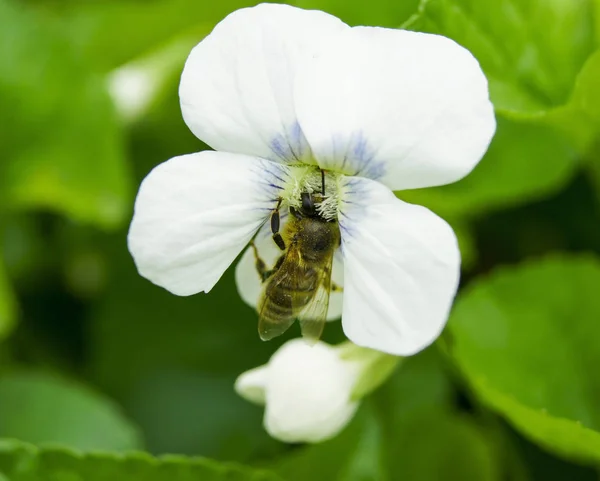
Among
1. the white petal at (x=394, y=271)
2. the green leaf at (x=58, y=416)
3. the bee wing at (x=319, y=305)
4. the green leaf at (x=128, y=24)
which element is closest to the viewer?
the white petal at (x=394, y=271)

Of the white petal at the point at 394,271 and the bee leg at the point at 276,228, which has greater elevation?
the white petal at the point at 394,271

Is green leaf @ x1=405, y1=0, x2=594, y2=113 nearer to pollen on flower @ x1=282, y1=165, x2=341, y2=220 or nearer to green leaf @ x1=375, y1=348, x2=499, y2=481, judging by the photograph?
pollen on flower @ x1=282, y1=165, x2=341, y2=220

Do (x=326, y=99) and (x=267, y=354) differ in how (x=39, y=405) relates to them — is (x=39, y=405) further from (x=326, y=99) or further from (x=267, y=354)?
(x=326, y=99)

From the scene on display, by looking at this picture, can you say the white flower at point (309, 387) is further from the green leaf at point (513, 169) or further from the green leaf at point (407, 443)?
the green leaf at point (513, 169)

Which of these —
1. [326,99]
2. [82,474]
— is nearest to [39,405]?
[82,474]

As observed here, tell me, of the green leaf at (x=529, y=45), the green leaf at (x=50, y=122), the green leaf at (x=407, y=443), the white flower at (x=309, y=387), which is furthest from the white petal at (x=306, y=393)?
the green leaf at (x=50, y=122)

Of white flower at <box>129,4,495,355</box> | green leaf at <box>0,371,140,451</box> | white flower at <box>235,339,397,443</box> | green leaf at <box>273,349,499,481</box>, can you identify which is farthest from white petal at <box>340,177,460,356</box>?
green leaf at <box>0,371,140,451</box>

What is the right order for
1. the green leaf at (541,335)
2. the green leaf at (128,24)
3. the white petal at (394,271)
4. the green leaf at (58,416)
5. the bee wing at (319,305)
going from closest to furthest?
the white petal at (394,271) → the bee wing at (319,305) → the green leaf at (541,335) → the green leaf at (58,416) → the green leaf at (128,24)

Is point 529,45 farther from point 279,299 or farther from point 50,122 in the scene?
point 50,122
